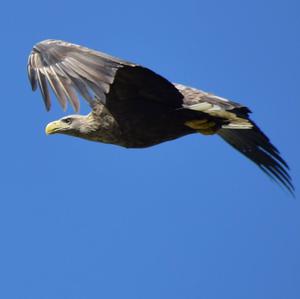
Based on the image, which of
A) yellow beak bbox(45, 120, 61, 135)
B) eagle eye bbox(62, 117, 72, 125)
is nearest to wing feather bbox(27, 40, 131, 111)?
eagle eye bbox(62, 117, 72, 125)

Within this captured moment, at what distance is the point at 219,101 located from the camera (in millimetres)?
11961

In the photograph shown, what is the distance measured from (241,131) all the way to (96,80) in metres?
3.47

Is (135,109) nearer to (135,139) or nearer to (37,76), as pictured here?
(135,139)

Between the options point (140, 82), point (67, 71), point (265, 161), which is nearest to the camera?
point (67, 71)

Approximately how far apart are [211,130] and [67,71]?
193cm

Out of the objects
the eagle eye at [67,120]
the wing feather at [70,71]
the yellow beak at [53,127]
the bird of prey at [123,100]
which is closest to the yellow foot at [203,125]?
the bird of prey at [123,100]

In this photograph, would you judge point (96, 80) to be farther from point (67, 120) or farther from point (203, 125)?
point (67, 120)

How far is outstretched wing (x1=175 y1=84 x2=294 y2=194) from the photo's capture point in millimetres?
11805

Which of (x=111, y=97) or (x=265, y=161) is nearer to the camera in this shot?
(x=111, y=97)

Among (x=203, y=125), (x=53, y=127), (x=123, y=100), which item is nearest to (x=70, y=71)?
(x=123, y=100)

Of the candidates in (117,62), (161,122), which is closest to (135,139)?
(161,122)

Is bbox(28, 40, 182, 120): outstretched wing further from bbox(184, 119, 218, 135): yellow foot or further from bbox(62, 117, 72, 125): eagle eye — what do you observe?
bbox(62, 117, 72, 125): eagle eye

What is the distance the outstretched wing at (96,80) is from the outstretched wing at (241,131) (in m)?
0.31

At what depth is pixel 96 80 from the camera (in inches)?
425
